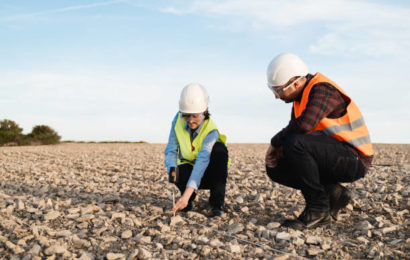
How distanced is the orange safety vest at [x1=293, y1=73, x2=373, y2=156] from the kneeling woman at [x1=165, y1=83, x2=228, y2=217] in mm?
996

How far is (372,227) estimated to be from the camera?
3.92 m

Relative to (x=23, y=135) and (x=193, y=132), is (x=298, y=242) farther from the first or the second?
(x=23, y=135)

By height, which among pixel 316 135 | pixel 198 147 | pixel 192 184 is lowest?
pixel 192 184

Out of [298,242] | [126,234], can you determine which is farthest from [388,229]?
[126,234]

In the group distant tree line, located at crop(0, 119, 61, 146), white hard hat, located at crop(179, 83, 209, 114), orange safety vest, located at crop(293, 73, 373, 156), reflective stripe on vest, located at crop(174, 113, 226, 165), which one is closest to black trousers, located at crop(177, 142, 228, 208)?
reflective stripe on vest, located at crop(174, 113, 226, 165)

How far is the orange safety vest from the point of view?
12.6 ft

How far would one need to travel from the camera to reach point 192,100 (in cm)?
438

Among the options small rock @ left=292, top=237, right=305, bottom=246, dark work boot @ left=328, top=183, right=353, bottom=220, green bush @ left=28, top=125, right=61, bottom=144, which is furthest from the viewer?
green bush @ left=28, top=125, right=61, bottom=144

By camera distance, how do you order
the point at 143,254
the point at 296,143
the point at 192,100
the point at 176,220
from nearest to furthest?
the point at 143,254, the point at 296,143, the point at 176,220, the point at 192,100

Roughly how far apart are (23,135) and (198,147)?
59.1ft

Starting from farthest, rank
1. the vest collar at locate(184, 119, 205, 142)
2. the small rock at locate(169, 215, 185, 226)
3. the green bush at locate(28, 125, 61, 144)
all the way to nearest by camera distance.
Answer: the green bush at locate(28, 125, 61, 144), the vest collar at locate(184, 119, 205, 142), the small rock at locate(169, 215, 185, 226)

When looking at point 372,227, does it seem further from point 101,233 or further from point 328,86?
point 101,233

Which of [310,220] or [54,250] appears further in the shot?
[310,220]

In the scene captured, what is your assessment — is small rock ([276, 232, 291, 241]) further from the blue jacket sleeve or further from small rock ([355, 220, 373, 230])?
A: the blue jacket sleeve
